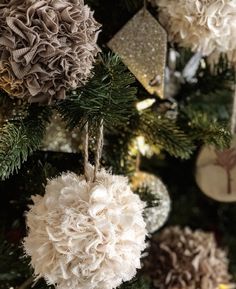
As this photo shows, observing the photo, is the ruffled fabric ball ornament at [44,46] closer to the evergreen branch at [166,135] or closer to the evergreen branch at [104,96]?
the evergreen branch at [104,96]

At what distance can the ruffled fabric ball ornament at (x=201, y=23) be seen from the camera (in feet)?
2.29

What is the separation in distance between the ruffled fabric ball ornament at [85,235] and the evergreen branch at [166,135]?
14 cm

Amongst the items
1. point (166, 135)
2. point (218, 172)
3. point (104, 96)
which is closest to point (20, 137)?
point (104, 96)

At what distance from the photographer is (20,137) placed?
644mm

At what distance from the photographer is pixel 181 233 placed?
92cm

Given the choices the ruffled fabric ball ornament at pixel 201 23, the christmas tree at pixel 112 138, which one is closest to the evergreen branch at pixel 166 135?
the christmas tree at pixel 112 138

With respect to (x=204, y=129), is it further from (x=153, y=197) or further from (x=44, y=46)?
(x=44, y=46)

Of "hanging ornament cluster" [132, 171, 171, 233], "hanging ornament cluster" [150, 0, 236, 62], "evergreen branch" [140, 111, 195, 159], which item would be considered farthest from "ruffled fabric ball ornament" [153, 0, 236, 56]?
"hanging ornament cluster" [132, 171, 171, 233]

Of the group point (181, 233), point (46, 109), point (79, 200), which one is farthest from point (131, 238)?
point (181, 233)

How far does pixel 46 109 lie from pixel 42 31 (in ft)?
0.42

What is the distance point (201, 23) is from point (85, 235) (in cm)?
30

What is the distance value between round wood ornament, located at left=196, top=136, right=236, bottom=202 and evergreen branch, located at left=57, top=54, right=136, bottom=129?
237mm

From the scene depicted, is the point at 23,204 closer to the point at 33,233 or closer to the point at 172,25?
the point at 33,233

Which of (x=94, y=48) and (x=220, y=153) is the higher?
(x=94, y=48)
